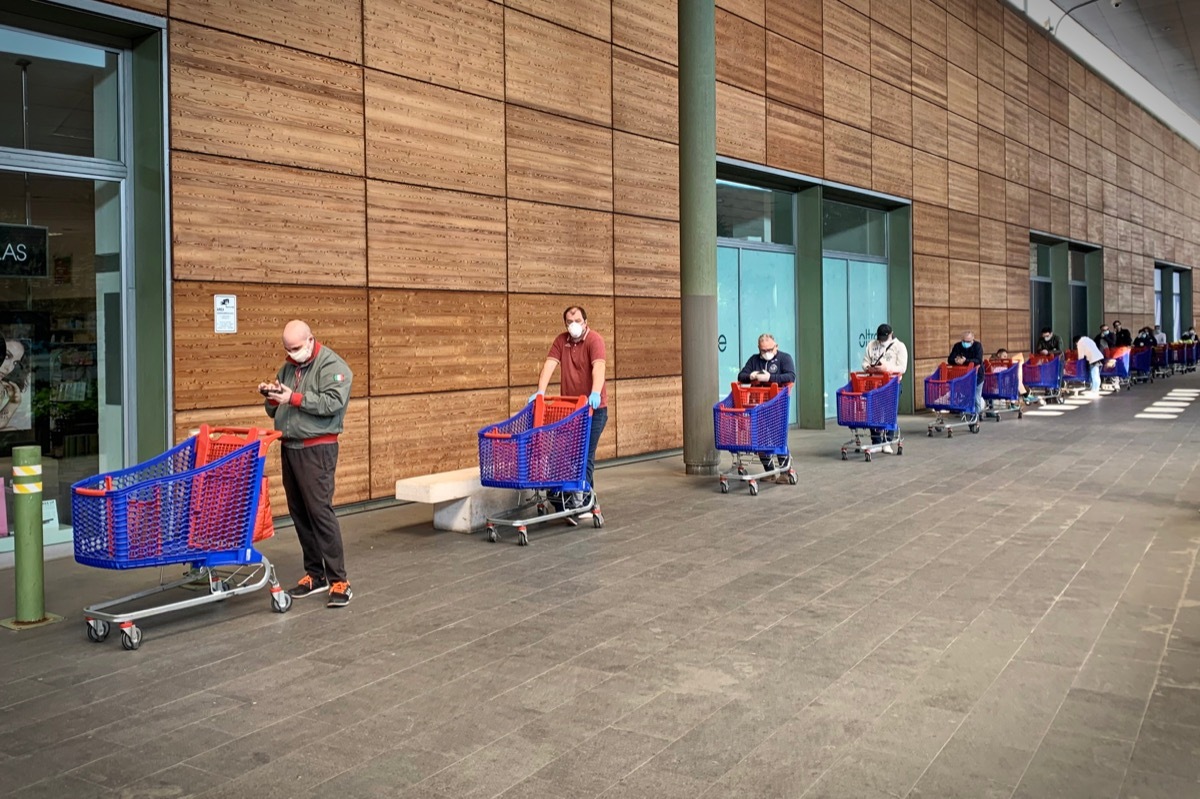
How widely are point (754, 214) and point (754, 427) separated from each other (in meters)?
6.64

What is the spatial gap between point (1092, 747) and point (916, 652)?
1.28 metres

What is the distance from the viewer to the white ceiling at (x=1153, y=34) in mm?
27844

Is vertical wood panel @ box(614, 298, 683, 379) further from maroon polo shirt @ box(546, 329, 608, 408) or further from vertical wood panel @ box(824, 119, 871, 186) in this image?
vertical wood panel @ box(824, 119, 871, 186)

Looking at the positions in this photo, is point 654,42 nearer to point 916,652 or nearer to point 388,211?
point 388,211

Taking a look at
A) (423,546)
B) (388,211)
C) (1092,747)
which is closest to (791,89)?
(388,211)

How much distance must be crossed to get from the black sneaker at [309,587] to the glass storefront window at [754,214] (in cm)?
979

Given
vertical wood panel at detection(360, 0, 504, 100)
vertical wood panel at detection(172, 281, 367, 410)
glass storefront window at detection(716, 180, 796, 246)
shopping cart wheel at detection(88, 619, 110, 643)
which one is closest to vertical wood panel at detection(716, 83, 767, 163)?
glass storefront window at detection(716, 180, 796, 246)

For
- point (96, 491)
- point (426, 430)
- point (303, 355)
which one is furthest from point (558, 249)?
point (96, 491)

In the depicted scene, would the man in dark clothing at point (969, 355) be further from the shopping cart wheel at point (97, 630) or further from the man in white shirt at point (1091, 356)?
the shopping cart wheel at point (97, 630)

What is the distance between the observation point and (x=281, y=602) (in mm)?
6195

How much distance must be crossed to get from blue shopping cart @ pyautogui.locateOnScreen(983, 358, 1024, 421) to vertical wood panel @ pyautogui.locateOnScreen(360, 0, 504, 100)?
1121 cm

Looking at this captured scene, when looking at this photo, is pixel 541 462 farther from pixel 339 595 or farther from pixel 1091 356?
pixel 1091 356

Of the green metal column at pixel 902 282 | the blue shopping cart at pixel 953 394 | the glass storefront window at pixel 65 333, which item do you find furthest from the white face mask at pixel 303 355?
the green metal column at pixel 902 282

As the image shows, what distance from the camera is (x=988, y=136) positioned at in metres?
23.9
